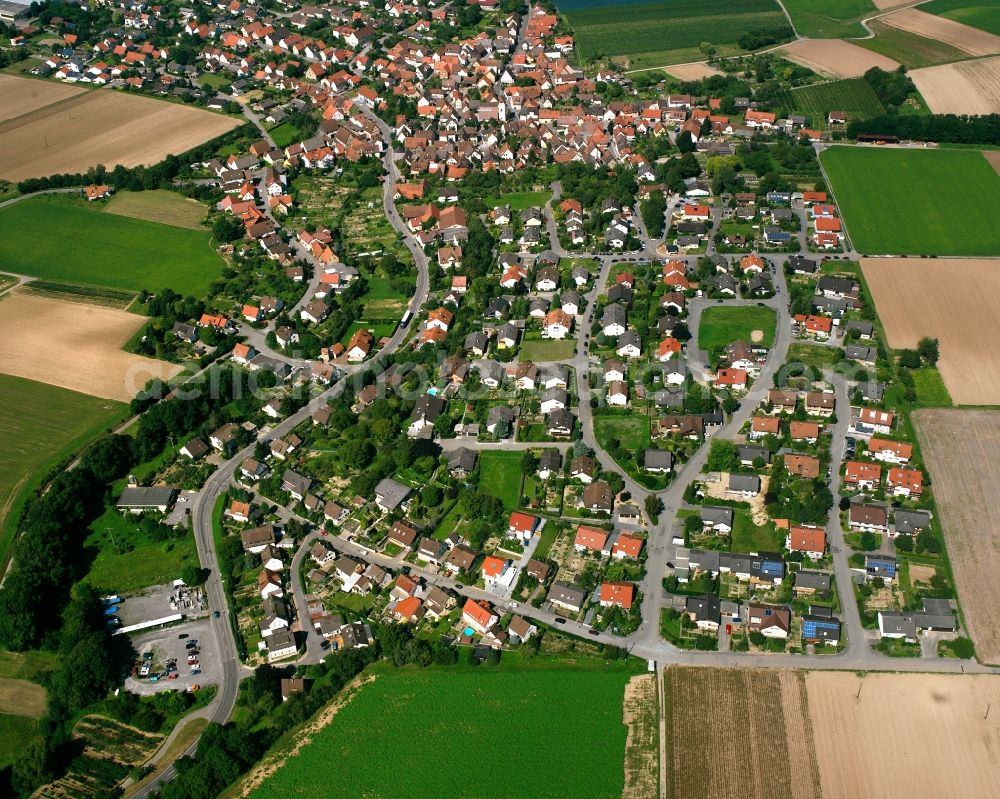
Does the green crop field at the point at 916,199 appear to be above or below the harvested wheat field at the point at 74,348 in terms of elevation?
above

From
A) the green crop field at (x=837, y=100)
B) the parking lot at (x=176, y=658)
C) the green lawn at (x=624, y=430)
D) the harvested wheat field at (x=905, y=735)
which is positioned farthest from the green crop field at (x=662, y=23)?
the parking lot at (x=176, y=658)

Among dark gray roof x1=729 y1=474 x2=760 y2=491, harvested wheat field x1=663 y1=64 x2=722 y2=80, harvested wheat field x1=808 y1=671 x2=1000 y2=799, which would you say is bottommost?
harvested wheat field x1=808 y1=671 x2=1000 y2=799

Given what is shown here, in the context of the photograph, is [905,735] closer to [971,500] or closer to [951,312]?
[971,500]

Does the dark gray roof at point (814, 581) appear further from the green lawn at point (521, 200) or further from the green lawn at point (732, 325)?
the green lawn at point (521, 200)

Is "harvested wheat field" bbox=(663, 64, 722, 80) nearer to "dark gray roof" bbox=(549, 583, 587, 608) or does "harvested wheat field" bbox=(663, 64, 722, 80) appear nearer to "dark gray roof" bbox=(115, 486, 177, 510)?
"dark gray roof" bbox=(549, 583, 587, 608)

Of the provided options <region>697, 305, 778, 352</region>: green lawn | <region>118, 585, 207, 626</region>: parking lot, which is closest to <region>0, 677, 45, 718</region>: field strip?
<region>118, 585, 207, 626</region>: parking lot
